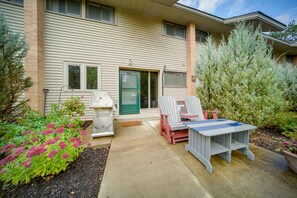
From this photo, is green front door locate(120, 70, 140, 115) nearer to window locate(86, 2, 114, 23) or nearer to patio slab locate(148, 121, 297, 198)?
window locate(86, 2, 114, 23)

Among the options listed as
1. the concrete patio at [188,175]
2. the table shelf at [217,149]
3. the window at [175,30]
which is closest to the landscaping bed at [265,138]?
the concrete patio at [188,175]

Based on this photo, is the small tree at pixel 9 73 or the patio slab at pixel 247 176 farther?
the small tree at pixel 9 73

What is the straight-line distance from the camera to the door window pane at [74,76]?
4.54m

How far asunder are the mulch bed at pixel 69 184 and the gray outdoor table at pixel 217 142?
5.39ft

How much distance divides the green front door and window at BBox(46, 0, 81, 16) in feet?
9.75

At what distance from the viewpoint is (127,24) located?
5.24 meters

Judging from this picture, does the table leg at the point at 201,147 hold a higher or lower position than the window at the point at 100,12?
lower

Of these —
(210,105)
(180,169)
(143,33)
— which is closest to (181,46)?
(143,33)

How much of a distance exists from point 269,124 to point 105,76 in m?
6.12

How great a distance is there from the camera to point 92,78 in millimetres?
4785

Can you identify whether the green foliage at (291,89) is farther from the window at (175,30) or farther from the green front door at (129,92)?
the green front door at (129,92)

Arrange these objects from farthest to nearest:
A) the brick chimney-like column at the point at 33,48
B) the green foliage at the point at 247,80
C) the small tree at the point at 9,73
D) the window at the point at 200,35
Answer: the window at the point at 200,35 → the brick chimney-like column at the point at 33,48 → the green foliage at the point at 247,80 → the small tree at the point at 9,73

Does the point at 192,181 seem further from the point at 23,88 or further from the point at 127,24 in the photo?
the point at 127,24

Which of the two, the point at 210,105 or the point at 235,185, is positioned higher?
the point at 210,105
